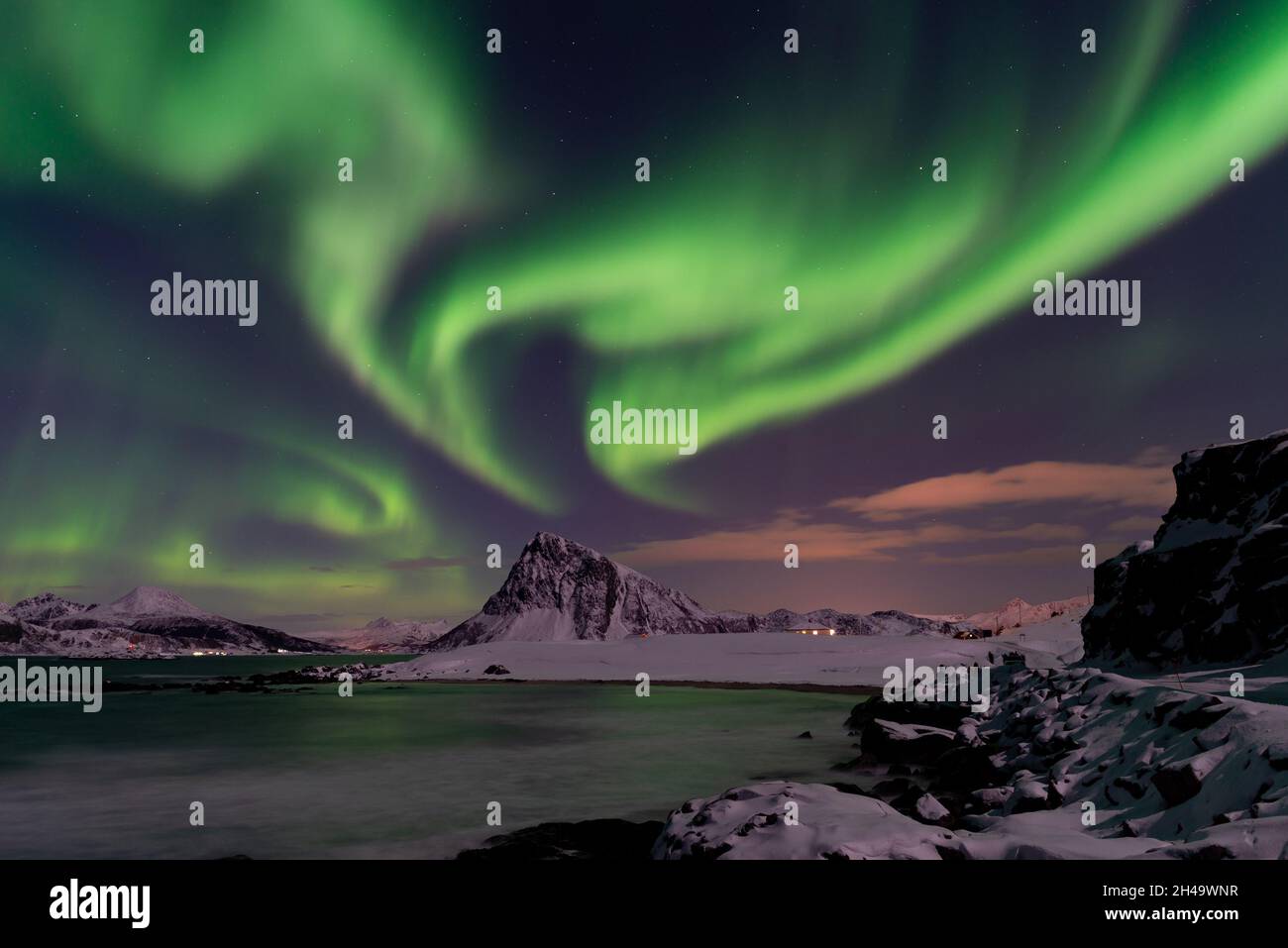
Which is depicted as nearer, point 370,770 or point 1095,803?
point 1095,803

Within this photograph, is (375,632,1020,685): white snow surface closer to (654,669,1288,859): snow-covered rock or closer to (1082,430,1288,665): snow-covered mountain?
(1082,430,1288,665): snow-covered mountain

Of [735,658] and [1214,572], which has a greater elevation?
[1214,572]

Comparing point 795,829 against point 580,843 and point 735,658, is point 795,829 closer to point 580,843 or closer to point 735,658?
point 580,843

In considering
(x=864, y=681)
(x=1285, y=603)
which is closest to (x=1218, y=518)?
(x=1285, y=603)

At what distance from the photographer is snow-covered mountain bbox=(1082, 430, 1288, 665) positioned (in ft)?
58.1

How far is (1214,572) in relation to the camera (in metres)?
20.1

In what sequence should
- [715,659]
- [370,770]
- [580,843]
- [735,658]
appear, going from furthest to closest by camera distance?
[715,659]
[735,658]
[370,770]
[580,843]

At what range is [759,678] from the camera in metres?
71.8

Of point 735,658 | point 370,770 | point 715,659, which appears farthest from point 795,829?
point 715,659

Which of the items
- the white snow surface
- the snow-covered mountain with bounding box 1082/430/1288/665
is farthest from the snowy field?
the snow-covered mountain with bounding box 1082/430/1288/665

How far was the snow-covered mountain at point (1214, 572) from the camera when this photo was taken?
698 inches

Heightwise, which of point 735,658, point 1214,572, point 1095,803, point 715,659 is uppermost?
point 1214,572
